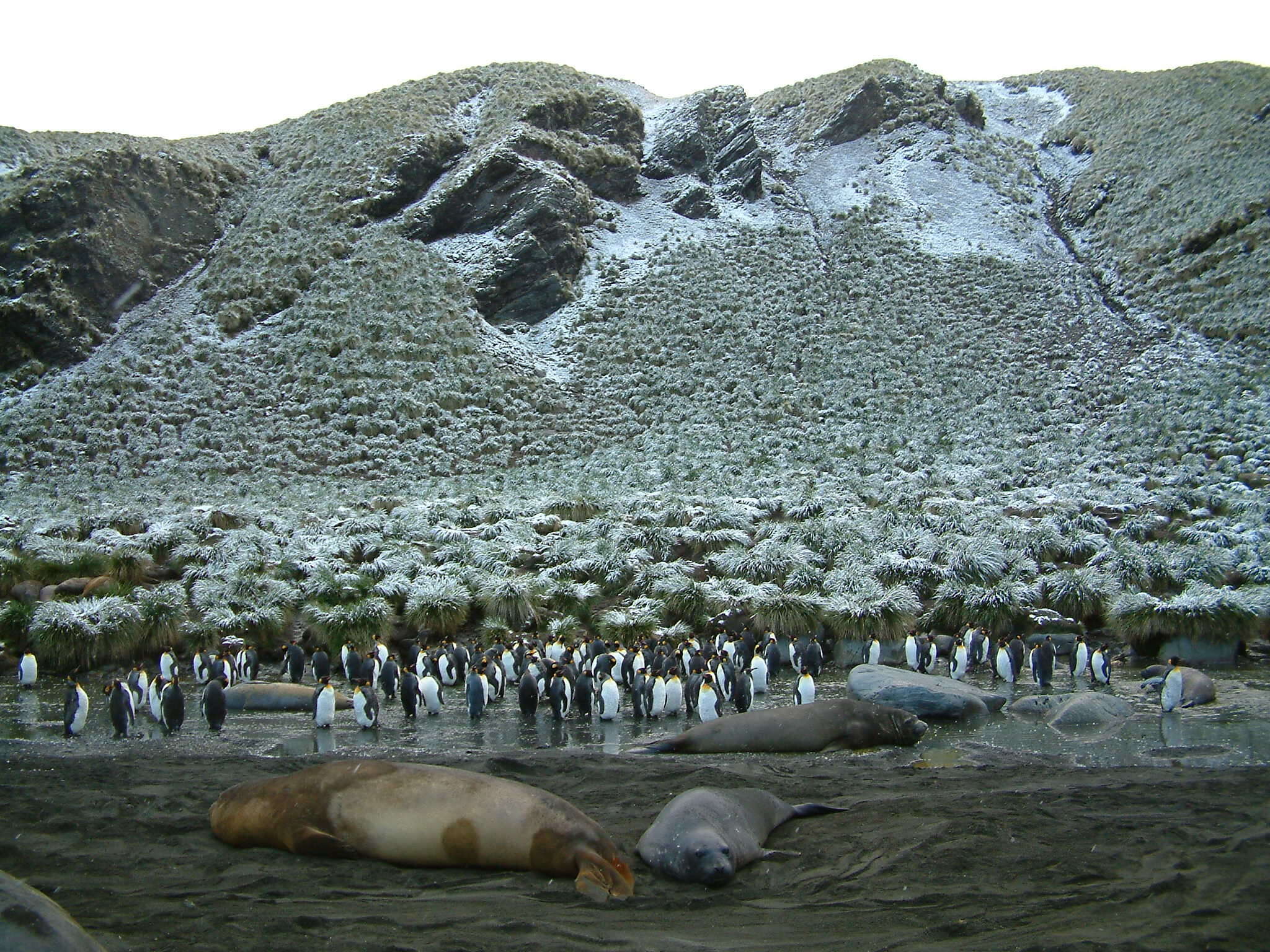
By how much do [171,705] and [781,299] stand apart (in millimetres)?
39363

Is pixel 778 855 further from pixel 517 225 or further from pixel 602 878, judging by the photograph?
pixel 517 225

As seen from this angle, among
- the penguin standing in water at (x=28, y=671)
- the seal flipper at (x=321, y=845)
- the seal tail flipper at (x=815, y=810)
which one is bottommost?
the seal tail flipper at (x=815, y=810)

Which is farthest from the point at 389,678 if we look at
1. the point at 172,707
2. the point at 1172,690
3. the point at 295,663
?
the point at 1172,690

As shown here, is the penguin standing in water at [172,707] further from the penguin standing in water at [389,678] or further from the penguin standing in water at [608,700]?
the penguin standing in water at [608,700]

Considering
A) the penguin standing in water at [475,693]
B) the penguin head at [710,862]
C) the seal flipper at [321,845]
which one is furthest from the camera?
the penguin standing in water at [475,693]

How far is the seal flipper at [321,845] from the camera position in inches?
215

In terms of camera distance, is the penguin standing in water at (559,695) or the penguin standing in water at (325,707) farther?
the penguin standing in water at (559,695)

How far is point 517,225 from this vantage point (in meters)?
46.8

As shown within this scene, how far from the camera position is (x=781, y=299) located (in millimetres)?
46031

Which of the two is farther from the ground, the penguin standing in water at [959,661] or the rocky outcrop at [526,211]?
the rocky outcrop at [526,211]

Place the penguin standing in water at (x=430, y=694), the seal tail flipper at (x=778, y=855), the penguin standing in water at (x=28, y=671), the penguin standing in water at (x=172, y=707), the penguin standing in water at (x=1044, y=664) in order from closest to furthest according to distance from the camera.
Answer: the seal tail flipper at (x=778, y=855)
the penguin standing in water at (x=172, y=707)
the penguin standing in water at (x=430, y=694)
the penguin standing in water at (x=1044, y=664)
the penguin standing in water at (x=28, y=671)

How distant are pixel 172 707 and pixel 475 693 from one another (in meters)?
3.70

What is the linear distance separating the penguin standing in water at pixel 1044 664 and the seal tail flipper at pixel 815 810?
26.0 ft

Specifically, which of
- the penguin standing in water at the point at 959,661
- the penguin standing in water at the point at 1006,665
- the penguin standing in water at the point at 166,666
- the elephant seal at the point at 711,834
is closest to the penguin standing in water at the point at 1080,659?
the penguin standing in water at the point at 1006,665
